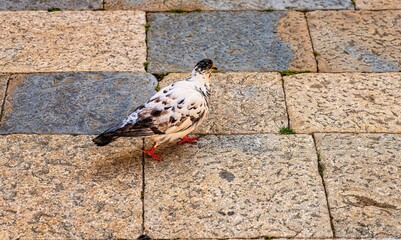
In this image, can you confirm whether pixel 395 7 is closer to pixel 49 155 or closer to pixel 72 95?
pixel 72 95

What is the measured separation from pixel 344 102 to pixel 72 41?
8.13 feet

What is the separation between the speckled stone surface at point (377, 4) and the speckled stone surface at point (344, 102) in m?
1.17

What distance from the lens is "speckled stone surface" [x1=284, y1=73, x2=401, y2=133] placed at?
243 inches

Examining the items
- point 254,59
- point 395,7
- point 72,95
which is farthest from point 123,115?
point 395,7

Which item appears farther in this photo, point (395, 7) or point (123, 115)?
point (395, 7)

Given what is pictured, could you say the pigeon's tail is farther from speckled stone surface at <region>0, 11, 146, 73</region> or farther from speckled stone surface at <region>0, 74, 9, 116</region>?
speckled stone surface at <region>0, 11, 146, 73</region>

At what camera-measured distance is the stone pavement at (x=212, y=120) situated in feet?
17.4

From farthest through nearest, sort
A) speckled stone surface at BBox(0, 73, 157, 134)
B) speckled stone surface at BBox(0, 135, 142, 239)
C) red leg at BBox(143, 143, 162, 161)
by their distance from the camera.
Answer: speckled stone surface at BBox(0, 73, 157, 134) < red leg at BBox(143, 143, 162, 161) < speckled stone surface at BBox(0, 135, 142, 239)

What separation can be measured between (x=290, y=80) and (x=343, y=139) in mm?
882

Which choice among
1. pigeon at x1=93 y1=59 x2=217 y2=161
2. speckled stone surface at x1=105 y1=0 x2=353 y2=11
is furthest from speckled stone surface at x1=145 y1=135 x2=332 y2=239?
speckled stone surface at x1=105 y1=0 x2=353 y2=11

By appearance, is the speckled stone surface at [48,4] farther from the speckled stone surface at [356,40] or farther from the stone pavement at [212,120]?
the speckled stone surface at [356,40]

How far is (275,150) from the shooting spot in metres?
5.92

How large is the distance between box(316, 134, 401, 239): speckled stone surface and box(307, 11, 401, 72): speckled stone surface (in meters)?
1.04

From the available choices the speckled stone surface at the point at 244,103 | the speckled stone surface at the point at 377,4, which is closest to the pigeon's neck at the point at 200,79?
the speckled stone surface at the point at 244,103
